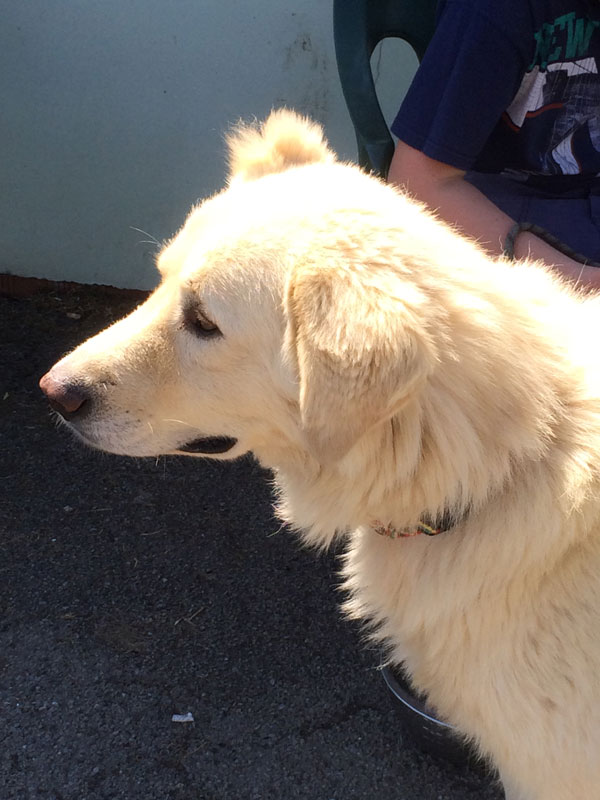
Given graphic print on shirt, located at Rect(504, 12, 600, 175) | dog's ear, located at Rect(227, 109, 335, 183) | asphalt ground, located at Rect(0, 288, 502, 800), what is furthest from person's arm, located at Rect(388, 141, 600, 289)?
asphalt ground, located at Rect(0, 288, 502, 800)

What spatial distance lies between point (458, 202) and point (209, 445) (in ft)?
3.74

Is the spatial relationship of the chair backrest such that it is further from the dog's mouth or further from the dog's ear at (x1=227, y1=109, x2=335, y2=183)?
the dog's mouth

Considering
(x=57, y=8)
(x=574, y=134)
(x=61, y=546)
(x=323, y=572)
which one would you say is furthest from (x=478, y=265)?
(x=57, y=8)

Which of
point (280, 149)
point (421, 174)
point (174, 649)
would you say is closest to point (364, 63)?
point (421, 174)

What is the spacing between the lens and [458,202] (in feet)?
7.47

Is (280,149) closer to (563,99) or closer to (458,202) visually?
(458,202)

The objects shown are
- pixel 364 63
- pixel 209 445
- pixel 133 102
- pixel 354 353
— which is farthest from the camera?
pixel 133 102

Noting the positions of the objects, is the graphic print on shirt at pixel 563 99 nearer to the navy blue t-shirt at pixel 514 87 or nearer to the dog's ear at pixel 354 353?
the navy blue t-shirt at pixel 514 87

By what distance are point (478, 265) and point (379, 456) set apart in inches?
18.1

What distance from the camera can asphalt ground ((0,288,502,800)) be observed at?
2.23 m

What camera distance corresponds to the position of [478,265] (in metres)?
1.57

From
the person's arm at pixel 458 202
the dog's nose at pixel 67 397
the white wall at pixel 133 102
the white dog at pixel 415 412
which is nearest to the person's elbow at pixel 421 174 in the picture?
the person's arm at pixel 458 202

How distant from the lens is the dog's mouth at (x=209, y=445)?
5.56ft

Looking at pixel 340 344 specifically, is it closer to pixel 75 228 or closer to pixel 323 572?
pixel 323 572
